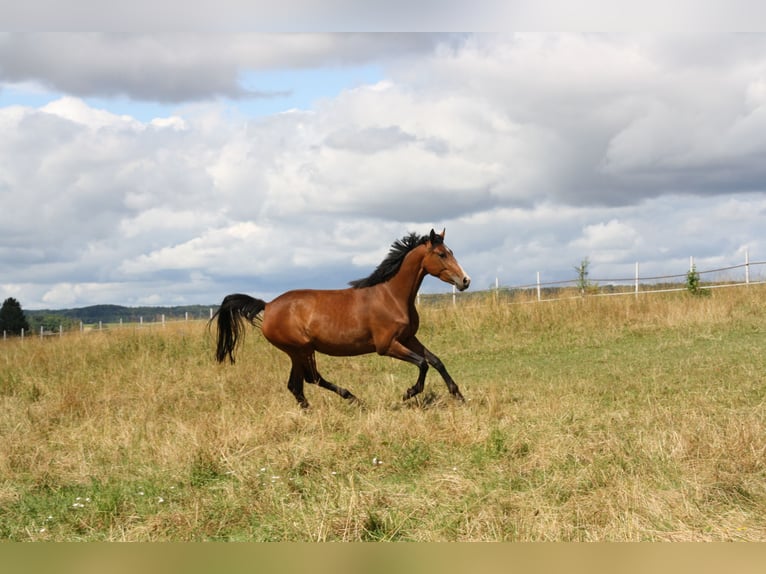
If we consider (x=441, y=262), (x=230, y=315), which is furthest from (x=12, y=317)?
(x=441, y=262)

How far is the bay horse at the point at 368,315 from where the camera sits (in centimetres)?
954

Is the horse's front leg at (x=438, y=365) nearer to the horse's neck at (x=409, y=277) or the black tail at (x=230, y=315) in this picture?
the horse's neck at (x=409, y=277)

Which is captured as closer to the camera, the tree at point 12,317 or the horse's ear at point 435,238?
the horse's ear at point 435,238

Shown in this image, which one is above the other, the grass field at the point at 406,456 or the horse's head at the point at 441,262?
the horse's head at the point at 441,262

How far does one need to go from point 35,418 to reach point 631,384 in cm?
797

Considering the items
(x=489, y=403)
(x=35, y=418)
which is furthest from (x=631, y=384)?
(x=35, y=418)

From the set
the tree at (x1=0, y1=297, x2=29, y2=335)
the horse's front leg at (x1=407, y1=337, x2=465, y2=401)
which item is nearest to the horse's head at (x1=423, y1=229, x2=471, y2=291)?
the horse's front leg at (x1=407, y1=337, x2=465, y2=401)

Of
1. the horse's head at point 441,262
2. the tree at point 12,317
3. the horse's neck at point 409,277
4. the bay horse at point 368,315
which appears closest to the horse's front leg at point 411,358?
the bay horse at point 368,315

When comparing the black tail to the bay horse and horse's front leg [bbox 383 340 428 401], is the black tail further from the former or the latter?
horse's front leg [bbox 383 340 428 401]

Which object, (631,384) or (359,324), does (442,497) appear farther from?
(631,384)

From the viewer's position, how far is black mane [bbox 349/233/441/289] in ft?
32.3

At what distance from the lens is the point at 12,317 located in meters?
53.4

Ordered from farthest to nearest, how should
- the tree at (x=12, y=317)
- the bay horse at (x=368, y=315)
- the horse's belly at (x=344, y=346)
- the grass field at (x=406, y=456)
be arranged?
1. the tree at (x=12, y=317)
2. the horse's belly at (x=344, y=346)
3. the bay horse at (x=368, y=315)
4. the grass field at (x=406, y=456)

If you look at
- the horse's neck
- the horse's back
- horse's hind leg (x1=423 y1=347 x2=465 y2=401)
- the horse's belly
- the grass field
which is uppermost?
the horse's neck
